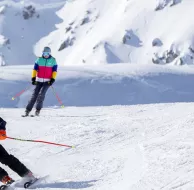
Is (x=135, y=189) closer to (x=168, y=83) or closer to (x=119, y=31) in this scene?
(x=168, y=83)

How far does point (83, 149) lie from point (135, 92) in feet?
56.4

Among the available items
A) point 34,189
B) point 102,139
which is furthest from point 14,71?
point 34,189

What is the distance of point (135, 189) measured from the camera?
5.65m

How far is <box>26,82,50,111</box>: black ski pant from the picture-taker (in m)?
12.2

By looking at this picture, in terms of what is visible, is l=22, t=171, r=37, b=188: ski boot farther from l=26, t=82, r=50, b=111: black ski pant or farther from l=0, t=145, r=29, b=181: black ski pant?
l=26, t=82, r=50, b=111: black ski pant

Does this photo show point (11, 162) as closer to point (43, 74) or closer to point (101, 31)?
point (43, 74)

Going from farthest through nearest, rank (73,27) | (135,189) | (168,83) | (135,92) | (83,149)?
(73,27)
(168,83)
(135,92)
(83,149)
(135,189)

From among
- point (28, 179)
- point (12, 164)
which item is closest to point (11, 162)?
point (12, 164)

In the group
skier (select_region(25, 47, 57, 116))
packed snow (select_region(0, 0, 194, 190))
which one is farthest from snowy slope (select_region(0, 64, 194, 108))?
skier (select_region(25, 47, 57, 116))

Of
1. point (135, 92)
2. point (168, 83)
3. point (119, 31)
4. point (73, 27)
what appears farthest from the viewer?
point (73, 27)

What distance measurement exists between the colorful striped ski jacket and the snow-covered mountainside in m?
111

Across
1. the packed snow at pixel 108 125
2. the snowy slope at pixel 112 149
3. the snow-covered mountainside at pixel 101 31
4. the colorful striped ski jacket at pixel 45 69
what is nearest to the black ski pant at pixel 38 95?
the colorful striped ski jacket at pixel 45 69

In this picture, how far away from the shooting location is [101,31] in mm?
156250

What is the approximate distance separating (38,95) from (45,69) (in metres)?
0.82
